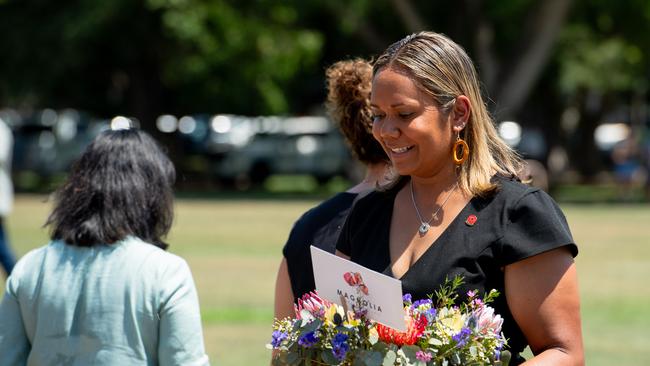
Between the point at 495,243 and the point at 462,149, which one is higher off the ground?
the point at 462,149

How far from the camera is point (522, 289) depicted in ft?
10.4

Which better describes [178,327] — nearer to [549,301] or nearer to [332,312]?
[332,312]

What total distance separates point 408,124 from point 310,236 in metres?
1.27

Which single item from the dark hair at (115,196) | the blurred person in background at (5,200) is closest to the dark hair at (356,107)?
the dark hair at (115,196)

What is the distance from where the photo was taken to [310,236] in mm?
4445

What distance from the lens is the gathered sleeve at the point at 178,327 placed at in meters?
3.73

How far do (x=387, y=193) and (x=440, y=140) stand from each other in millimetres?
334

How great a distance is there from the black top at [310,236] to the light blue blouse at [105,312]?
0.61 m

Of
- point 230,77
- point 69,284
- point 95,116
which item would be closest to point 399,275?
point 69,284

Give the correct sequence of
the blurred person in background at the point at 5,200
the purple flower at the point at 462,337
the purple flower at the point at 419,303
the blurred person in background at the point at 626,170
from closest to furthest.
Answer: the purple flower at the point at 462,337
the purple flower at the point at 419,303
the blurred person in background at the point at 5,200
the blurred person in background at the point at 626,170

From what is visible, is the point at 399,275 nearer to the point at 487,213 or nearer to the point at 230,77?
the point at 487,213

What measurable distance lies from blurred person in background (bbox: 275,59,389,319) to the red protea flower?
1187 millimetres

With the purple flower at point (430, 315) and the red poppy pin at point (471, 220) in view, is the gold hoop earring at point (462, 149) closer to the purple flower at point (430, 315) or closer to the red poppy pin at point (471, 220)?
the red poppy pin at point (471, 220)

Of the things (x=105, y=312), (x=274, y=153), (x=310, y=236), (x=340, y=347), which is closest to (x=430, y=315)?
(x=340, y=347)
